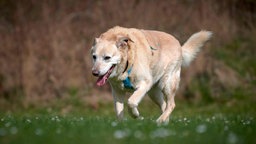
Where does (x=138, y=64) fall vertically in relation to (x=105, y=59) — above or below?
below

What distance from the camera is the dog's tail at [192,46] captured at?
388 inches

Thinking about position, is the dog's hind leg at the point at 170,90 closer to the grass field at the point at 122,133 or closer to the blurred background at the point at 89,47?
the grass field at the point at 122,133

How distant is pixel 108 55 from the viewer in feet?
26.0

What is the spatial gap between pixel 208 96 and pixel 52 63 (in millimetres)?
4429

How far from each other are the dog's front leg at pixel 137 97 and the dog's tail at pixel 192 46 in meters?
1.76

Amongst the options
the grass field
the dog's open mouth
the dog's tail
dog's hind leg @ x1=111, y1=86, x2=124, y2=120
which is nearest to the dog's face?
the dog's open mouth

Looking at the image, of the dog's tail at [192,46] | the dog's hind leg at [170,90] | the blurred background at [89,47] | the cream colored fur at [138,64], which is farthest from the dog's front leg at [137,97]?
the blurred background at [89,47]

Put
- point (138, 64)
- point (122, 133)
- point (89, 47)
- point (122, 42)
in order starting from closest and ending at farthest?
point (122, 133) < point (122, 42) < point (138, 64) < point (89, 47)

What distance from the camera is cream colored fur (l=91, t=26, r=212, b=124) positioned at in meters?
7.99

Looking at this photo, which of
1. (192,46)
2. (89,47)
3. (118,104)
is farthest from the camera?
(89,47)

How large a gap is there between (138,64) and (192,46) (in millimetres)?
2126

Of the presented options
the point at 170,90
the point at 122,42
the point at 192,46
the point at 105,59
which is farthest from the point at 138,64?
the point at 192,46

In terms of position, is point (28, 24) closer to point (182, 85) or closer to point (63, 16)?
point (63, 16)

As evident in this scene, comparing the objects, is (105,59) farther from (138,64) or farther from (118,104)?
(118,104)
